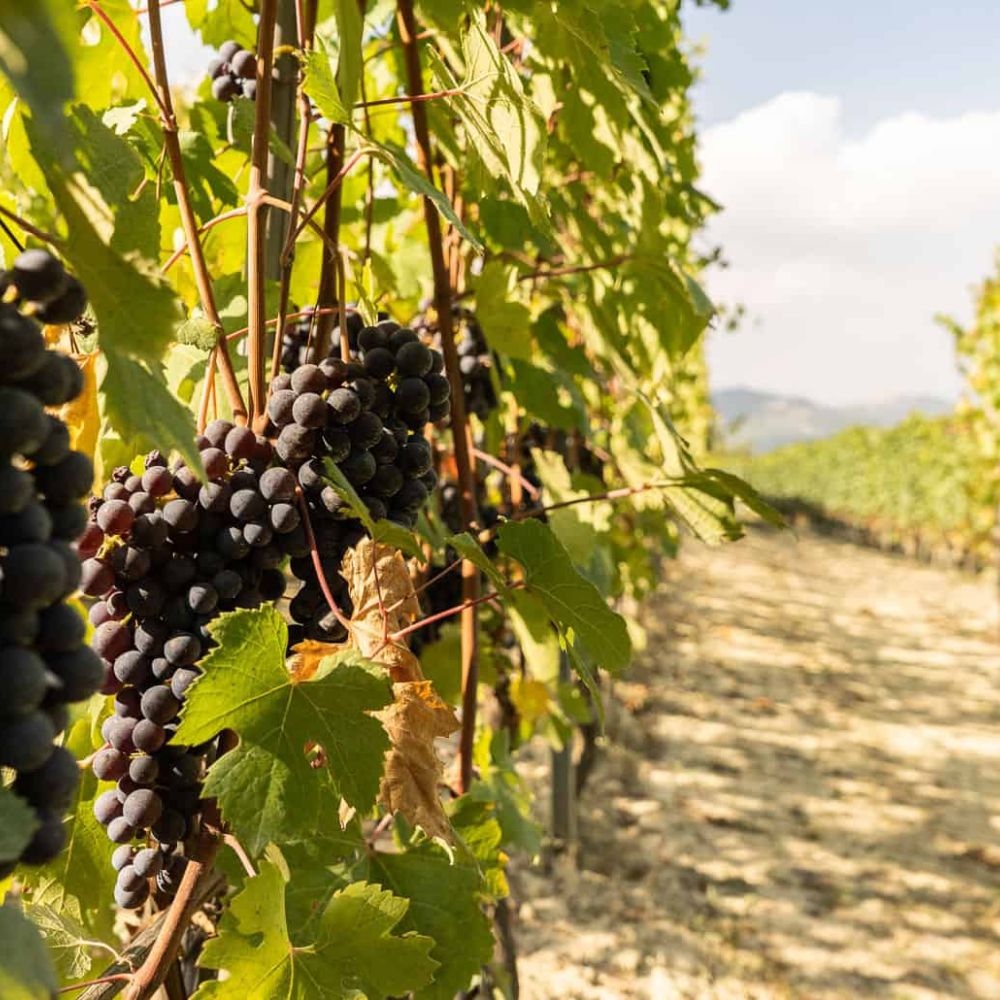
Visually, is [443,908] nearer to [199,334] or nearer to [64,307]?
[199,334]

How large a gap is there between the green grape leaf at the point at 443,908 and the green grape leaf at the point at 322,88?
2.82ft

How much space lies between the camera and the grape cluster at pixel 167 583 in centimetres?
90

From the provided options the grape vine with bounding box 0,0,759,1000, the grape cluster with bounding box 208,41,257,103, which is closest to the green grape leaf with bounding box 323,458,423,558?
the grape vine with bounding box 0,0,759,1000

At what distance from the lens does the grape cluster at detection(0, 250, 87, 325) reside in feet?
1.90

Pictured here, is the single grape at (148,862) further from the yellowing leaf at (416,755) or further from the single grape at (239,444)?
the single grape at (239,444)

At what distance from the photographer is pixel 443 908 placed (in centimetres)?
123

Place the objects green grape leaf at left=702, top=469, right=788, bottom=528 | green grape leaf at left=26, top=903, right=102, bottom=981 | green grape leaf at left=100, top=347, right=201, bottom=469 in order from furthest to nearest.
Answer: green grape leaf at left=702, top=469, right=788, bottom=528 < green grape leaf at left=26, top=903, right=102, bottom=981 < green grape leaf at left=100, top=347, right=201, bottom=469

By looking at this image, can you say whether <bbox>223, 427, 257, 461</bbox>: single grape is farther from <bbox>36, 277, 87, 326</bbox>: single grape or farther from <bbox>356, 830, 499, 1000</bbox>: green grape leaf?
<bbox>356, 830, 499, 1000</bbox>: green grape leaf

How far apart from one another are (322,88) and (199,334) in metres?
0.27

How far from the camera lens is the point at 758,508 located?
1366 mm

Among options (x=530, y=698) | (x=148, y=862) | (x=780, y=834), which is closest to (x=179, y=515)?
(x=148, y=862)

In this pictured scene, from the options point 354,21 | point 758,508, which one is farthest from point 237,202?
point 758,508

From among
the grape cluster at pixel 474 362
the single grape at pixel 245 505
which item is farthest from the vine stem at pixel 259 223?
the grape cluster at pixel 474 362

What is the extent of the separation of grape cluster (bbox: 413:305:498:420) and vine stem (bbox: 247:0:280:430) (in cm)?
98
